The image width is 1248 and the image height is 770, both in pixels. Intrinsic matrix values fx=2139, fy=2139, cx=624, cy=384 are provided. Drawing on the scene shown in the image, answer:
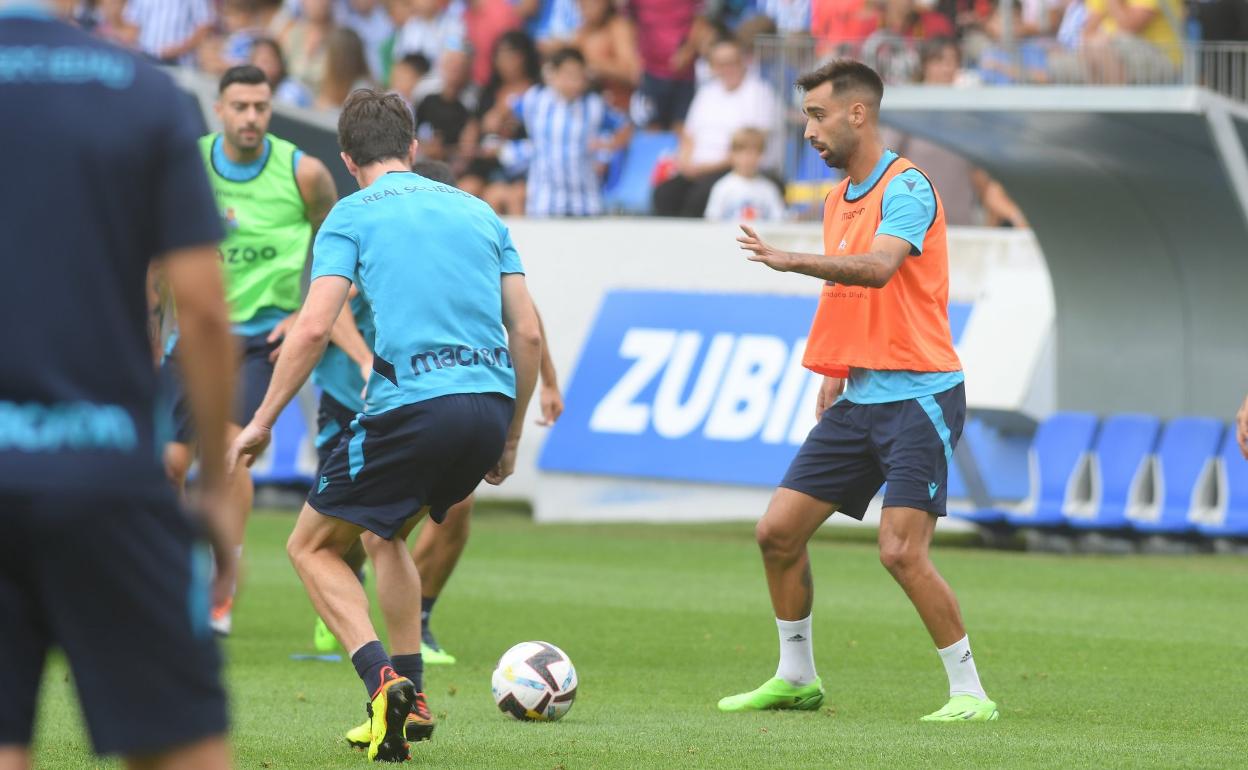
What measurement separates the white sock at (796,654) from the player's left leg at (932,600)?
0.55 meters

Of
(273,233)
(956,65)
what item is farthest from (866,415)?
(956,65)

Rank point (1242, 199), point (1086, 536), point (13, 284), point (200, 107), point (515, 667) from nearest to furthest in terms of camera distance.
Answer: point (13, 284), point (515, 667), point (1242, 199), point (1086, 536), point (200, 107)

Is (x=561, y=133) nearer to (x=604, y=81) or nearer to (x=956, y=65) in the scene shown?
(x=604, y=81)

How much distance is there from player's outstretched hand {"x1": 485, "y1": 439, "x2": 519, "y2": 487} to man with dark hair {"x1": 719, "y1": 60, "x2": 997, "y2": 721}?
1.13 m

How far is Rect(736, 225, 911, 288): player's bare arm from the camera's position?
730cm

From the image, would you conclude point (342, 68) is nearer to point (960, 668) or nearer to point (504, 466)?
point (504, 466)

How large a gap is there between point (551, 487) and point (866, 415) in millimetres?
10131

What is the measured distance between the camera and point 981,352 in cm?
1648

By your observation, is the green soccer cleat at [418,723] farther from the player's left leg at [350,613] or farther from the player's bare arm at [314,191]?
the player's bare arm at [314,191]

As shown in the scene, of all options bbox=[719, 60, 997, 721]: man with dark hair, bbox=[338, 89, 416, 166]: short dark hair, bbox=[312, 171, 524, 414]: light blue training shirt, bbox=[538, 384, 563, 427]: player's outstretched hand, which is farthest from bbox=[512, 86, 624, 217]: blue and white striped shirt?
bbox=[312, 171, 524, 414]: light blue training shirt

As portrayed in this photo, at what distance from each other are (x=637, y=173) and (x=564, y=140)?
1.27 meters

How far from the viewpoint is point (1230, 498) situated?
615 inches

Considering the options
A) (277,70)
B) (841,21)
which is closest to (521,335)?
(841,21)

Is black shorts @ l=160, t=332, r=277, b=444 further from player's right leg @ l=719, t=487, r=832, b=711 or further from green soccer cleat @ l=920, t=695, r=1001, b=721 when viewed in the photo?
green soccer cleat @ l=920, t=695, r=1001, b=721
